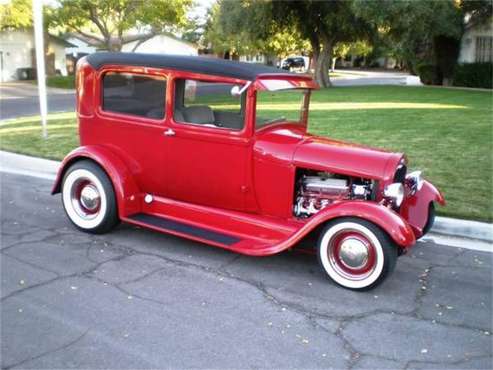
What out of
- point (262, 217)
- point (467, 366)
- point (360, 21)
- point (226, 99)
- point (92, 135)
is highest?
point (360, 21)

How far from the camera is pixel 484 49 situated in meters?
29.4

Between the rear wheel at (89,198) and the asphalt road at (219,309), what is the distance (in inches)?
6.0

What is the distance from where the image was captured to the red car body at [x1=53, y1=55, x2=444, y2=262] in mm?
4383

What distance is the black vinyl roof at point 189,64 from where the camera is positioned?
15.1 ft

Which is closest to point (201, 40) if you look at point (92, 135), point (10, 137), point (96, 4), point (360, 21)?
point (96, 4)

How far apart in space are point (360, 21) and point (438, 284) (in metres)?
24.9

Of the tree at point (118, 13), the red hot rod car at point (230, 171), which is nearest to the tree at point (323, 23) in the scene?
the tree at point (118, 13)

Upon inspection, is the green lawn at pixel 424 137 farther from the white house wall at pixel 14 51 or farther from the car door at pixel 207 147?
the white house wall at pixel 14 51

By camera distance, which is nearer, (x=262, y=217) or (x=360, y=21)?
(x=262, y=217)

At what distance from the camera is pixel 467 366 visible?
10.5 feet

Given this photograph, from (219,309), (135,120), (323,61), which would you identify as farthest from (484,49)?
(219,309)

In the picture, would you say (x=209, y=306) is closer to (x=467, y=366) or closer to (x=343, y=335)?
(x=343, y=335)

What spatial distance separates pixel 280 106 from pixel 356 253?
1.88 metres

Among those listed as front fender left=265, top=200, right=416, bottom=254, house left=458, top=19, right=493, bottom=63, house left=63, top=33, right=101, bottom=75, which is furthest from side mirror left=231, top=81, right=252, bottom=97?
house left=63, top=33, right=101, bottom=75
